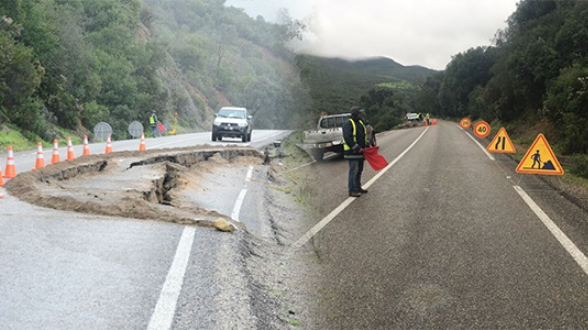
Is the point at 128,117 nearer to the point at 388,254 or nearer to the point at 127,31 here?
the point at 127,31

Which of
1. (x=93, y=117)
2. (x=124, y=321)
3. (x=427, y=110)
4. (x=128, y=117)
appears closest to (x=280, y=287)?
(x=124, y=321)

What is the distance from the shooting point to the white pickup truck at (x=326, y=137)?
2341cm

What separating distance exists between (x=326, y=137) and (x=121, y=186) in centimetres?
1315

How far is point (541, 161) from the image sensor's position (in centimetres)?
1385

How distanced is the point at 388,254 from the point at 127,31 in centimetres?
4972

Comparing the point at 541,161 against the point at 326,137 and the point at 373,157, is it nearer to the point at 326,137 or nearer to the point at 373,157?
the point at 373,157

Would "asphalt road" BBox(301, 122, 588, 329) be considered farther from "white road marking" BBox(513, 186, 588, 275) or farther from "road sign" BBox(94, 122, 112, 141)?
"road sign" BBox(94, 122, 112, 141)

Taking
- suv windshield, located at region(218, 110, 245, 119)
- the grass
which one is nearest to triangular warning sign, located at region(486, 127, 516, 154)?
suv windshield, located at region(218, 110, 245, 119)

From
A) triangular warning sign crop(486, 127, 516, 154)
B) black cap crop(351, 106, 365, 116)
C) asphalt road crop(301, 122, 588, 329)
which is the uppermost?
black cap crop(351, 106, 365, 116)

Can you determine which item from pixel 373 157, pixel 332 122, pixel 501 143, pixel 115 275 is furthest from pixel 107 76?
pixel 115 275

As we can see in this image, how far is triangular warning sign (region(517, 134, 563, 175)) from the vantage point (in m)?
13.7

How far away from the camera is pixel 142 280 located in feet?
17.6

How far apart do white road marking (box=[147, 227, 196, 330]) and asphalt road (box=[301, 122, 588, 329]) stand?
126 cm

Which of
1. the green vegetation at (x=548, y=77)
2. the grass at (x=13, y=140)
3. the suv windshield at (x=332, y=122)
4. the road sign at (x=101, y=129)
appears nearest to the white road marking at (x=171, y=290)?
the green vegetation at (x=548, y=77)
